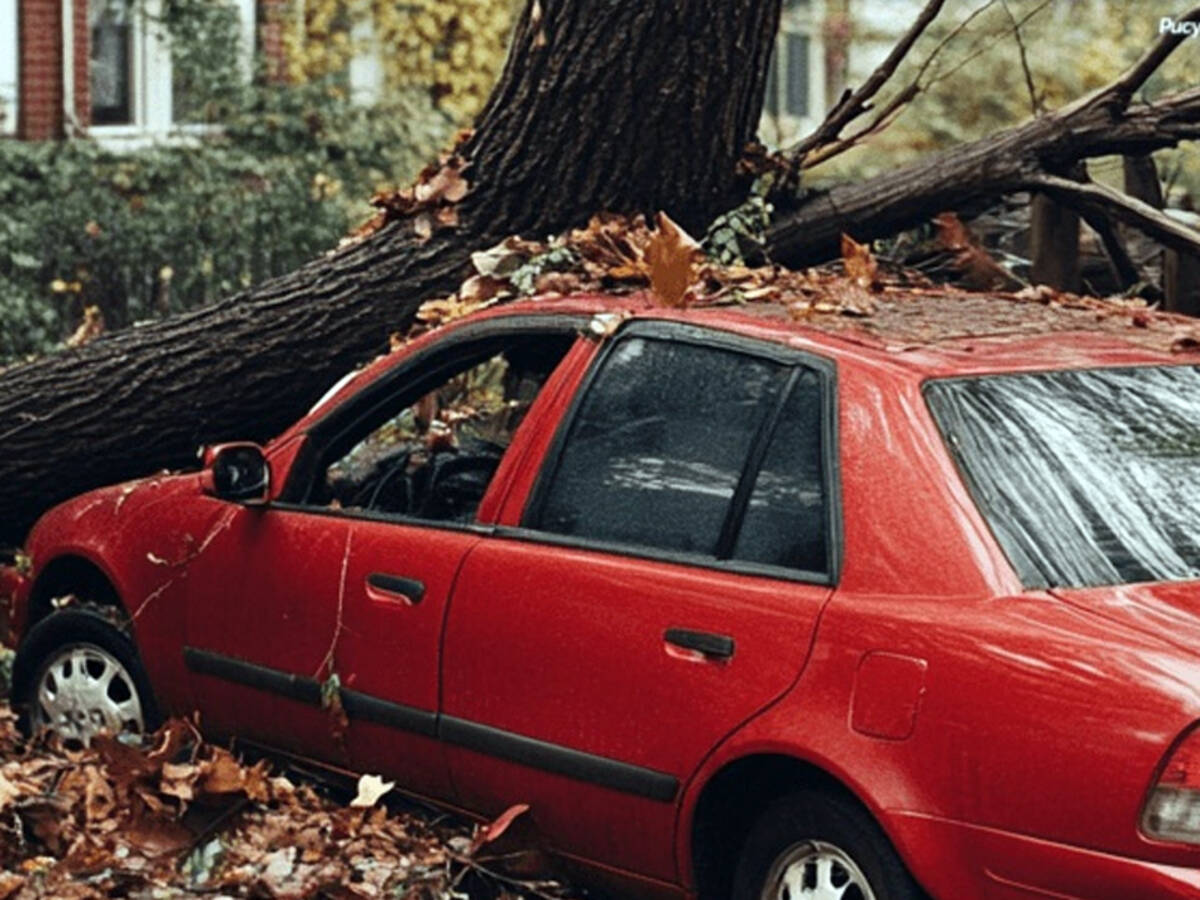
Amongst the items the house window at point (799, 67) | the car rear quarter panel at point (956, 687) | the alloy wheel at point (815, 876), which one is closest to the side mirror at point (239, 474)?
the car rear quarter panel at point (956, 687)

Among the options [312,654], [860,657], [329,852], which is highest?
[860,657]

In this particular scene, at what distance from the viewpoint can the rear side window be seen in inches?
196

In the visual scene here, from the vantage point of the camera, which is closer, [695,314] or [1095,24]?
[695,314]

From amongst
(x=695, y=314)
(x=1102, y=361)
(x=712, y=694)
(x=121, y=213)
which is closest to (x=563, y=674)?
(x=712, y=694)

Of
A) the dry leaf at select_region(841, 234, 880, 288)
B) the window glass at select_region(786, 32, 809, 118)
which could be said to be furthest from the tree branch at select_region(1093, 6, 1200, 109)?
the window glass at select_region(786, 32, 809, 118)

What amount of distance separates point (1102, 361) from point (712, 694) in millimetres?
1038

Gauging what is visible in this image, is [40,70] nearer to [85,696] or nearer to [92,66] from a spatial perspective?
[92,66]

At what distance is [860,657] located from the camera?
181 inches

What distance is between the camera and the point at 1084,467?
15.6 feet

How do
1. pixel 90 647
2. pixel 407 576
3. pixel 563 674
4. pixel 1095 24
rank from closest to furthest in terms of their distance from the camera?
1. pixel 563 674
2. pixel 407 576
3. pixel 90 647
4. pixel 1095 24

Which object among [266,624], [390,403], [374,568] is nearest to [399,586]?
[374,568]

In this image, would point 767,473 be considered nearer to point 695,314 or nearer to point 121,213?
point 695,314

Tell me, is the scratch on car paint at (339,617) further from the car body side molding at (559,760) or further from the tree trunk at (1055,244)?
the tree trunk at (1055,244)

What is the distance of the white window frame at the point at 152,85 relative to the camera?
19.9 m
